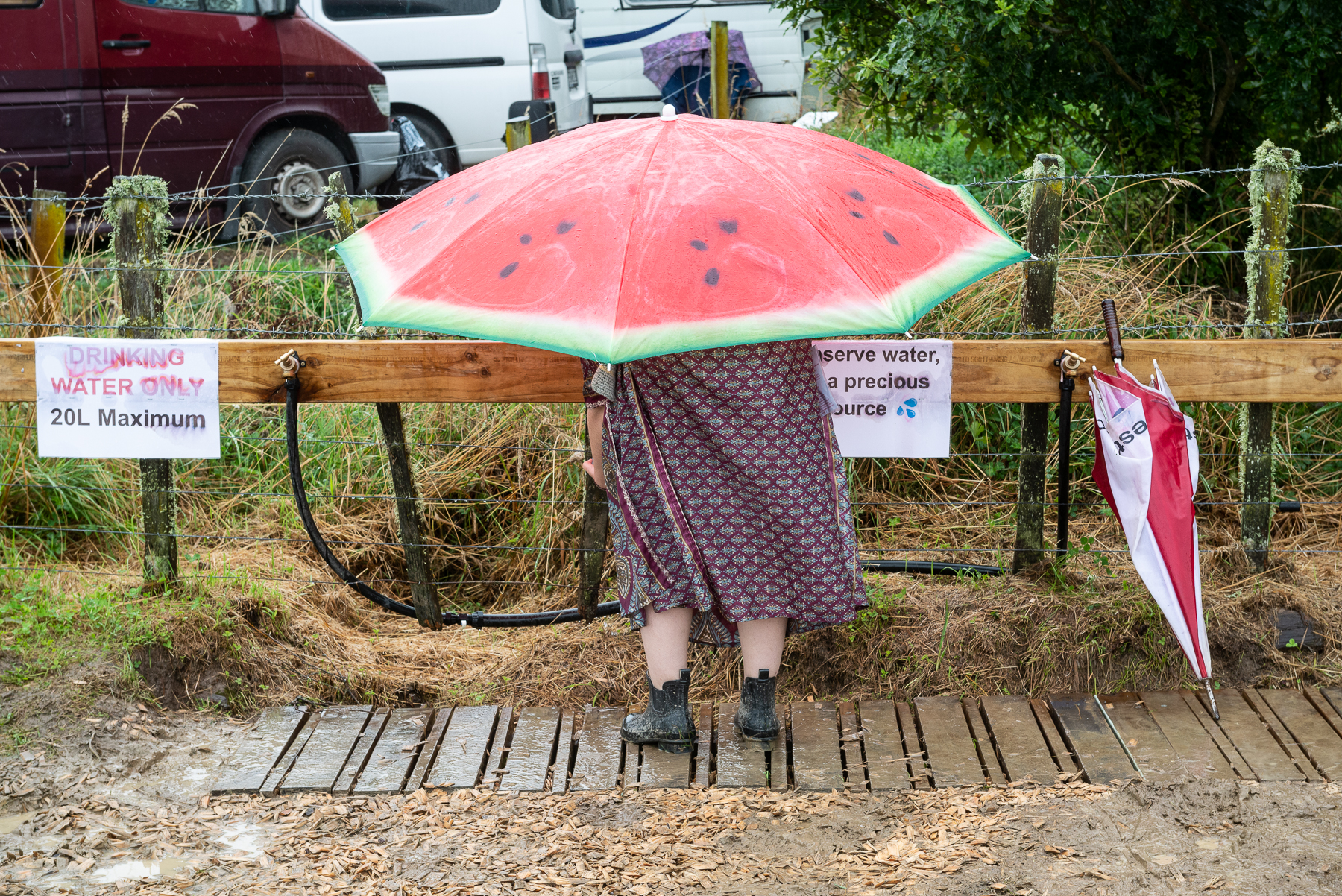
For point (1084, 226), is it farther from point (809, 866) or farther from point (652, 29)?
point (652, 29)

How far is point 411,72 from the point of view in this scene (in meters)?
9.30

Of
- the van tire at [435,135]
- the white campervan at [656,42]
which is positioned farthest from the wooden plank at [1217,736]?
the white campervan at [656,42]

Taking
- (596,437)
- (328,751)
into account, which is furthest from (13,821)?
(596,437)

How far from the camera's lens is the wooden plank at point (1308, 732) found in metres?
3.35

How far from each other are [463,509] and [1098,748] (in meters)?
2.56

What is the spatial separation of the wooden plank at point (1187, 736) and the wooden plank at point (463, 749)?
Result: 193 centimetres

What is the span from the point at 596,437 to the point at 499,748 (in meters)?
0.96

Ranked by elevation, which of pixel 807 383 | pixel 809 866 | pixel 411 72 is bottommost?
pixel 809 866

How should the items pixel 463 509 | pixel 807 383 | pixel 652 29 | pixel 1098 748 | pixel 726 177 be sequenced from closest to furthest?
1. pixel 726 177
2. pixel 807 383
3. pixel 1098 748
4. pixel 463 509
5. pixel 652 29

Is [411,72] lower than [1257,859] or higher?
higher

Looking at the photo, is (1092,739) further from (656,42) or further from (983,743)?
(656,42)

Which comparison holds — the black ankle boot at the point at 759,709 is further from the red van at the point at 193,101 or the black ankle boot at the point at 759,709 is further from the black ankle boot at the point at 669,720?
the red van at the point at 193,101

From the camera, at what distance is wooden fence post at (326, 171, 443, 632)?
166 inches

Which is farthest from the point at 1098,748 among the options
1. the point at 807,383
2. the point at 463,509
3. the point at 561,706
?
the point at 463,509
